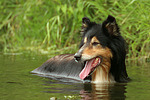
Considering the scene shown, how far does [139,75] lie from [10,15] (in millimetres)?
9751

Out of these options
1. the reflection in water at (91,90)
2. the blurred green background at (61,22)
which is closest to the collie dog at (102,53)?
the reflection in water at (91,90)

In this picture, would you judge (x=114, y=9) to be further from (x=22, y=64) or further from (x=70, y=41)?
(x=22, y=64)

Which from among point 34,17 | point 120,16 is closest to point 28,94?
point 120,16

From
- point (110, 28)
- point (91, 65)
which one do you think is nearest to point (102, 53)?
point (91, 65)

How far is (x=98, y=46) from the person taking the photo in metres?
6.57

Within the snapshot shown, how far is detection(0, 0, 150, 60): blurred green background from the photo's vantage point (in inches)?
397

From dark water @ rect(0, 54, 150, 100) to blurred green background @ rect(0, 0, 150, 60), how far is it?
1948 millimetres

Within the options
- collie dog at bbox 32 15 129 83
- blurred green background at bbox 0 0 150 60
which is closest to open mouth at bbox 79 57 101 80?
collie dog at bbox 32 15 129 83

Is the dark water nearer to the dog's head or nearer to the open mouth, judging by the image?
the open mouth

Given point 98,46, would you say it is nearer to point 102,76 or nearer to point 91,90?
point 102,76

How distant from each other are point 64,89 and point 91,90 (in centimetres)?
52

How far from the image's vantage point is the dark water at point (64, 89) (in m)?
5.22

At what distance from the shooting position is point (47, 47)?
1377 cm

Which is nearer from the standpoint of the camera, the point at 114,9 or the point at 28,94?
the point at 28,94
